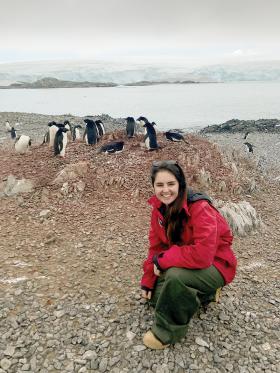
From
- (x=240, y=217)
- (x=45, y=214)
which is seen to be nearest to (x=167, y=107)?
(x=240, y=217)

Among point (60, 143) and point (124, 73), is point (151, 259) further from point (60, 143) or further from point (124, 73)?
point (124, 73)

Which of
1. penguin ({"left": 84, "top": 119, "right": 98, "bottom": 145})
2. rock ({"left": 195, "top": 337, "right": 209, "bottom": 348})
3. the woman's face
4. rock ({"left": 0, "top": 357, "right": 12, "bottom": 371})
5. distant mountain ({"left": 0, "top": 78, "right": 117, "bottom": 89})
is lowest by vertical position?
distant mountain ({"left": 0, "top": 78, "right": 117, "bottom": 89})

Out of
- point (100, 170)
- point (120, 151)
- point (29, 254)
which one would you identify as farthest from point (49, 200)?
point (120, 151)

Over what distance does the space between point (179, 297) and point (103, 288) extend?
53.5 inches

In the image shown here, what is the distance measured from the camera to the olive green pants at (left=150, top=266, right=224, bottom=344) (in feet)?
10.2

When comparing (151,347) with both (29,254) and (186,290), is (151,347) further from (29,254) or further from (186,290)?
(29,254)

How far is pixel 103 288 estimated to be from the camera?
4258mm

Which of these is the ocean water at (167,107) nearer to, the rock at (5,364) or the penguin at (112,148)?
the penguin at (112,148)

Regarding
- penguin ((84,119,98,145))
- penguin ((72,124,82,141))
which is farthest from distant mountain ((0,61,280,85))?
penguin ((84,119,98,145))

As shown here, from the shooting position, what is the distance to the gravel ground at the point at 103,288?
3299 mm

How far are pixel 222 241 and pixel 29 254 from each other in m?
2.73

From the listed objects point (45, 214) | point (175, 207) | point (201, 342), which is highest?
point (175, 207)

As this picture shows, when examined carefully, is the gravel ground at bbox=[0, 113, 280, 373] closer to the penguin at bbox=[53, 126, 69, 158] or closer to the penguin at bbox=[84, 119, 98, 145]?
the penguin at bbox=[53, 126, 69, 158]

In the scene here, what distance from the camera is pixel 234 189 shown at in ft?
25.2
